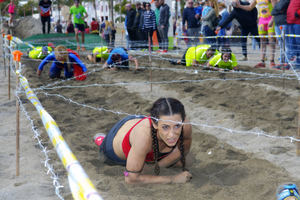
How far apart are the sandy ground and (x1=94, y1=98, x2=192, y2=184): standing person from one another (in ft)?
0.30

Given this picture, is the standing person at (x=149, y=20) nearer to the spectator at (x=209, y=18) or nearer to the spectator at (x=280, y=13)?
the spectator at (x=209, y=18)

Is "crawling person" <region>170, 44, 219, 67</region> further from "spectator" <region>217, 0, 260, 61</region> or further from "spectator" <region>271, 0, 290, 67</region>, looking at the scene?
"spectator" <region>271, 0, 290, 67</region>

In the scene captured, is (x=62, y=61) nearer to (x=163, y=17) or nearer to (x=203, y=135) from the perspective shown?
(x=203, y=135)

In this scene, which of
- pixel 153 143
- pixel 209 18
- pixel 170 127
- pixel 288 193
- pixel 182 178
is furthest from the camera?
pixel 209 18

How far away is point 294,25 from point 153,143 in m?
5.36

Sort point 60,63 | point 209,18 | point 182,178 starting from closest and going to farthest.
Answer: point 182,178
point 60,63
point 209,18

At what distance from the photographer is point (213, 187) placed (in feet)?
9.46

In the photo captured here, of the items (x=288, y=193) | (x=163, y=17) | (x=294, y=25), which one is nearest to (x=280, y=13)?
(x=294, y=25)

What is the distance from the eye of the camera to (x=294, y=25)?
23.1 feet

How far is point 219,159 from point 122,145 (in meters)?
1.03

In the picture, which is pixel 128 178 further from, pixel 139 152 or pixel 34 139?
pixel 34 139

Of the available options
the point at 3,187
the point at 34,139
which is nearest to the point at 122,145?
the point at 3,187

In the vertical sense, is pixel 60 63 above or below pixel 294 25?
below

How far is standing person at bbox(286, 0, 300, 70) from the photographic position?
6852 millimetres
